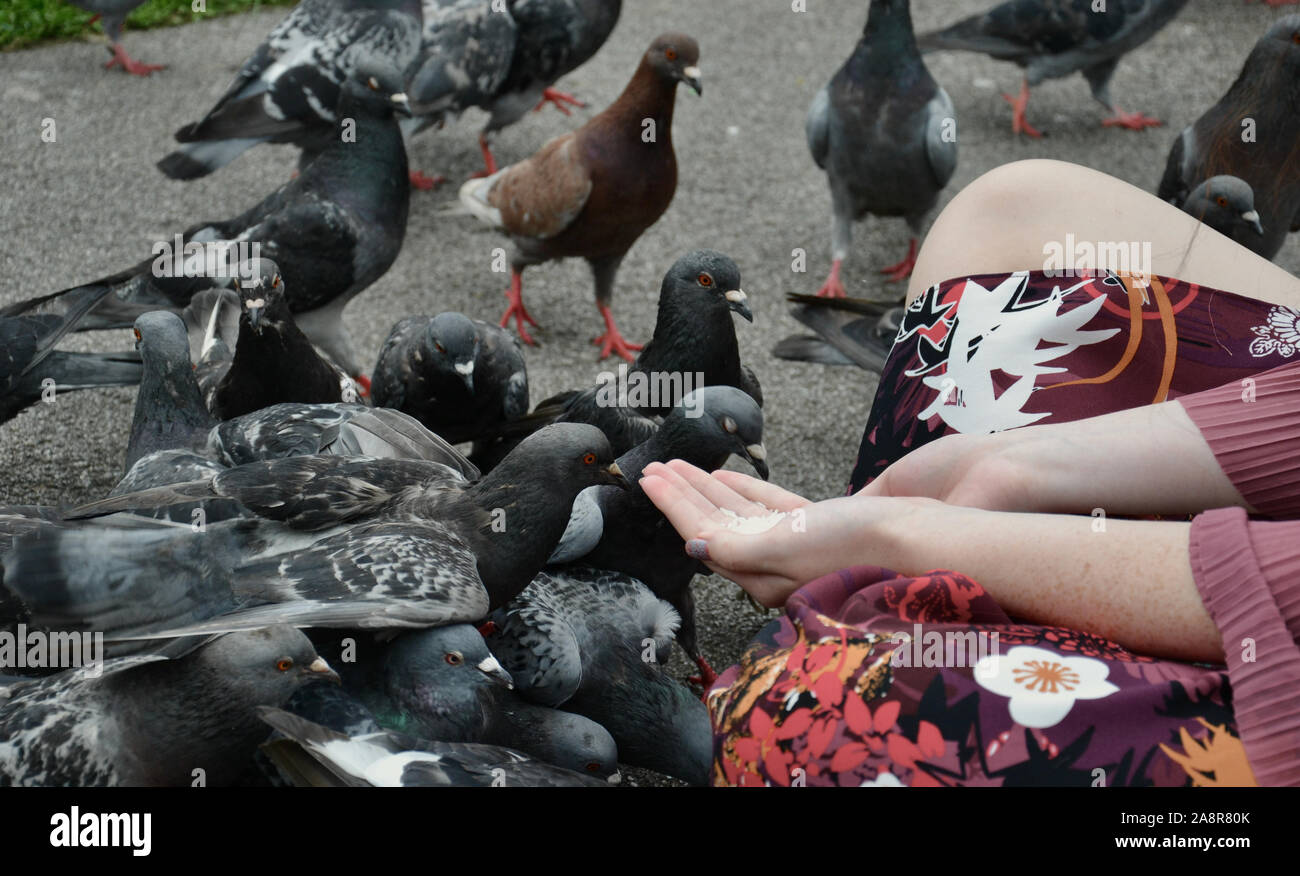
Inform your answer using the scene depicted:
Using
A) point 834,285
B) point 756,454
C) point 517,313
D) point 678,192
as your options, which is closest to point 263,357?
point 756,454

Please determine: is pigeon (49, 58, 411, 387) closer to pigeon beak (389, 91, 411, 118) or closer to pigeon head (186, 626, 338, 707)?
pigeon beak (389, 91, 411, 118)

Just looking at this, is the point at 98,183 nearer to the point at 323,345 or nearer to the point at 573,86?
the point at 323,345

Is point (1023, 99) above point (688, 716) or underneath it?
above

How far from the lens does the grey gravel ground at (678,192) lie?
13.3ft

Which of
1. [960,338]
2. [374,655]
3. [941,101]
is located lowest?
[374,655]

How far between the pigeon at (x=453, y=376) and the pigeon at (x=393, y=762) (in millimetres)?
1585

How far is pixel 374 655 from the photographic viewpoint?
2.24 meters

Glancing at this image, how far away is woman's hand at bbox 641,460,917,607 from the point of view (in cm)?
184

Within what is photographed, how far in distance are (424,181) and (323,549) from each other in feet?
12.2

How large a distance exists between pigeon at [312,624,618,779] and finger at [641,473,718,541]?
0.41 m

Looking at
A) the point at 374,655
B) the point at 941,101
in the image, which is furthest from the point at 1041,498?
the point at 941,101

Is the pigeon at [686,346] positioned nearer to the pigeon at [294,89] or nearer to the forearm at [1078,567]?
the forearm at [1078,567]

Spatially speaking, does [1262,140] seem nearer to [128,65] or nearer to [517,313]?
[517,313]
